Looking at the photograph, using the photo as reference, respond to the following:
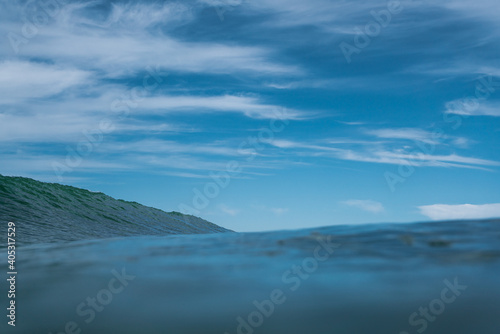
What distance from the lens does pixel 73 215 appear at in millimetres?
24328

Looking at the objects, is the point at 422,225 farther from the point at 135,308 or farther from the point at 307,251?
the point at 135,308

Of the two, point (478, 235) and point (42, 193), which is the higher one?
point (42, 193)

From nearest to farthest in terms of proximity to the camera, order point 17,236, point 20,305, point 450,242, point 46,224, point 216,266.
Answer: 1. point 20,305
2. point 216,266
3. point 450,242
4. point 17,236
5. point 46,224

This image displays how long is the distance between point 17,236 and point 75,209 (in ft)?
34.4

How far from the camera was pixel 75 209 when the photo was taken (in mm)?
25906

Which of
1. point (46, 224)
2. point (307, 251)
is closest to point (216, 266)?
point (307, 251)
